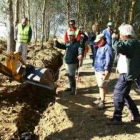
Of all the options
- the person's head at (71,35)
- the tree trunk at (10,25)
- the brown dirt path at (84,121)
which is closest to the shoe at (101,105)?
the brown dirt path at (84,121)

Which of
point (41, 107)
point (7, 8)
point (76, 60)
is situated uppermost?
point (7, 8)

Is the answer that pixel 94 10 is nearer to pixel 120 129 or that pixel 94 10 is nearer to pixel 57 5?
pixel 57 5

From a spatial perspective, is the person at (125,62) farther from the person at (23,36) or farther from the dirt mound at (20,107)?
the person at (23,36)

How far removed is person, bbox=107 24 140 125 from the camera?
6.35m

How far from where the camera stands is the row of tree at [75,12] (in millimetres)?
15619

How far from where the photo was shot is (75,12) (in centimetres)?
4581

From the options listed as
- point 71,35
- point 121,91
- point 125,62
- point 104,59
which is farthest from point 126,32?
point 71,35

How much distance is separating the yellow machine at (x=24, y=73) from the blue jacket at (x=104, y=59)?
201 centimetres

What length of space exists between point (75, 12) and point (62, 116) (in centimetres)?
3889

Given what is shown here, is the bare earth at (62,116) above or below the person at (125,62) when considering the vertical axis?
below

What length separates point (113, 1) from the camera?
24.3 m

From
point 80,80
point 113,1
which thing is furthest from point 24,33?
point 113,1

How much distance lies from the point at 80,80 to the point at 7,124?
4916 mm

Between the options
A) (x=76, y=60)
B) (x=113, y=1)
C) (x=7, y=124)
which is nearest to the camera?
(x=7, y=124)
